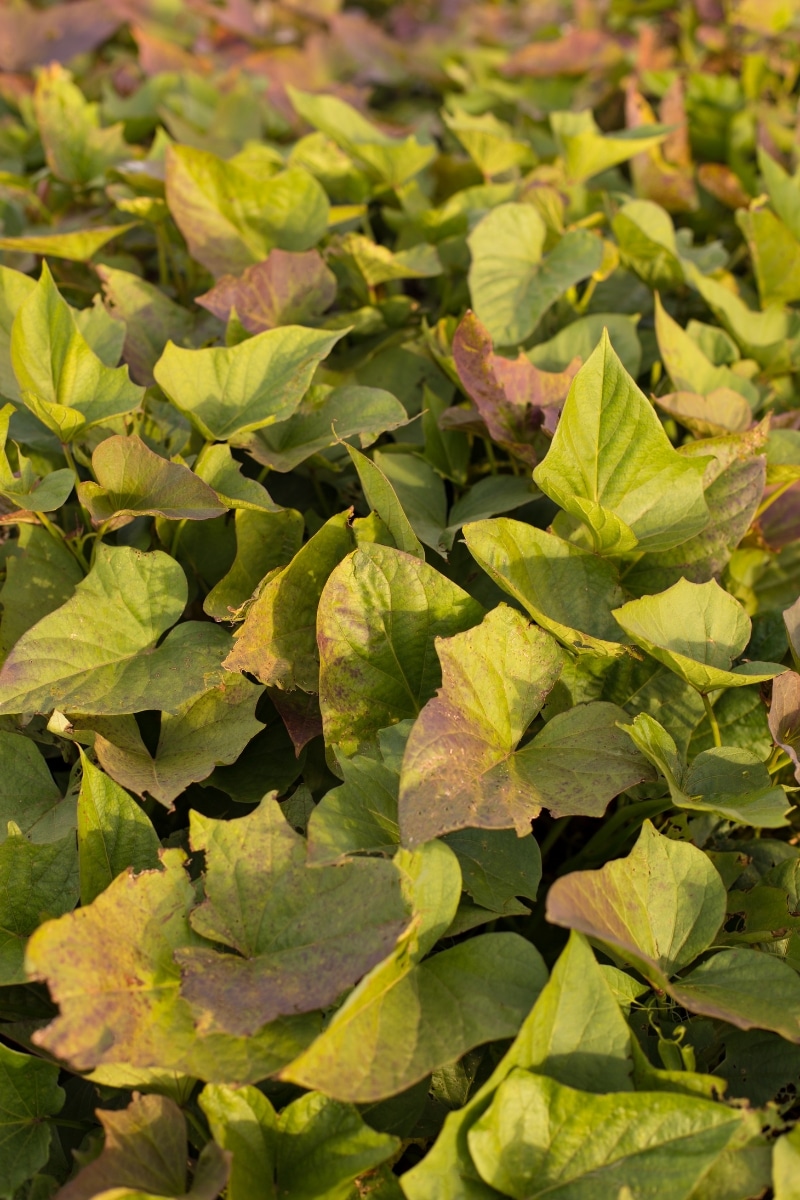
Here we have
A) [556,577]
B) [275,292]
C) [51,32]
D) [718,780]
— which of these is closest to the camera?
[718,780]

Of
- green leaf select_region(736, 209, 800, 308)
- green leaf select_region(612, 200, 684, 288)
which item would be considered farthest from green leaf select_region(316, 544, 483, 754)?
green leaf select_region(736, 209, 800, 308)

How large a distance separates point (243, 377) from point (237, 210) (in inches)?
20.2

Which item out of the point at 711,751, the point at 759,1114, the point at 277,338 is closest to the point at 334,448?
the point at 277,338

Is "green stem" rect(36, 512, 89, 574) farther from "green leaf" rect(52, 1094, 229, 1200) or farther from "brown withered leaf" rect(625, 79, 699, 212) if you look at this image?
"brown withered leaf" rect(625, 79, 699, 212)

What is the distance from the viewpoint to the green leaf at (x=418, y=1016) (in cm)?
78

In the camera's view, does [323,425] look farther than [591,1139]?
Result: Yes

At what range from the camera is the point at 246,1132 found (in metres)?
0.86

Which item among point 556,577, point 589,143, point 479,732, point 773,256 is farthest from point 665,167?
point 479,732

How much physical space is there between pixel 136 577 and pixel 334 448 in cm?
38

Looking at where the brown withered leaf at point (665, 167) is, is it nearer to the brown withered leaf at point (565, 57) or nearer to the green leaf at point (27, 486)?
the brown withered leaf at point (565, 57)

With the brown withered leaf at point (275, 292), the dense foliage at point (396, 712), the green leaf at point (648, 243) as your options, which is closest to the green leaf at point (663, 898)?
the dense foliage at point (396, 712)

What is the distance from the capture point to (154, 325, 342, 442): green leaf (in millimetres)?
1255

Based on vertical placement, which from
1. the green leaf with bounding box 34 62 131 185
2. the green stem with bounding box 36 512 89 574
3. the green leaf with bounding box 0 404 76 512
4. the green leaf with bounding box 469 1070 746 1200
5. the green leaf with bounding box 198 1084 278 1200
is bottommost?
the green leaf with bounding box 198 1084 278 1200

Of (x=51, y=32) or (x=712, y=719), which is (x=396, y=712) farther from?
(x=51, y=32)
